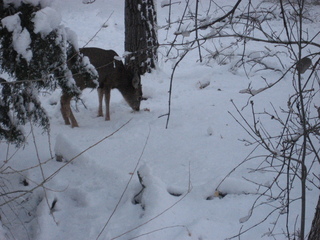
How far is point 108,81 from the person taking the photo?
7.36 meters

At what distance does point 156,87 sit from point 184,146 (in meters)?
3.69

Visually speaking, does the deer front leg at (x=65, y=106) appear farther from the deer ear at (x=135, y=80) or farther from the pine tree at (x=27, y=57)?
the pine tree at (x=27, y=57)

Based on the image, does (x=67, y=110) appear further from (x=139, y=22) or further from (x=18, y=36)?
(x=18, y=36)

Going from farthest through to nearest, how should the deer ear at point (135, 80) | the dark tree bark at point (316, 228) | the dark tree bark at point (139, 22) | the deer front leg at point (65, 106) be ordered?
the dark tree bark at point (139, 22)
the deer ear at point (135, 80)
the deer front leg at point (65, 106)
the dark tree bark at point (316, 228)

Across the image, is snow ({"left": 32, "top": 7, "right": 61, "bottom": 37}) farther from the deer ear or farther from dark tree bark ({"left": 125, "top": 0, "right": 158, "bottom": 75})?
dark tree bark ({"left": 125, "top": 0, "right": 158, "bottom": 75})

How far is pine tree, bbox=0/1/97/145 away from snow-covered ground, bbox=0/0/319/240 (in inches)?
14.9

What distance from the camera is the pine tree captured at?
3.35 metres

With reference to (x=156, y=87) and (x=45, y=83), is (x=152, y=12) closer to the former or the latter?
(x=156, y=87)

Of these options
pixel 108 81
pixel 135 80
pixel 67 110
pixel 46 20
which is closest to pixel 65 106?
pixel 67 110

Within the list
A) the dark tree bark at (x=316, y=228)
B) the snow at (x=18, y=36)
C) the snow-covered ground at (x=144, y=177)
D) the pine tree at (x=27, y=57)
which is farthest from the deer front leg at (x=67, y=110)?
the dark tree bark at (x=316, y=228)

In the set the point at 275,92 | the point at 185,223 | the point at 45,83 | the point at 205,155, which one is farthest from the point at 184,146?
the point at 275,92

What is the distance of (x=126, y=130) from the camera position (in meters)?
6.03

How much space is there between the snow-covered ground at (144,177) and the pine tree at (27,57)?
1.24 feet

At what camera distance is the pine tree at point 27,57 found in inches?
132
